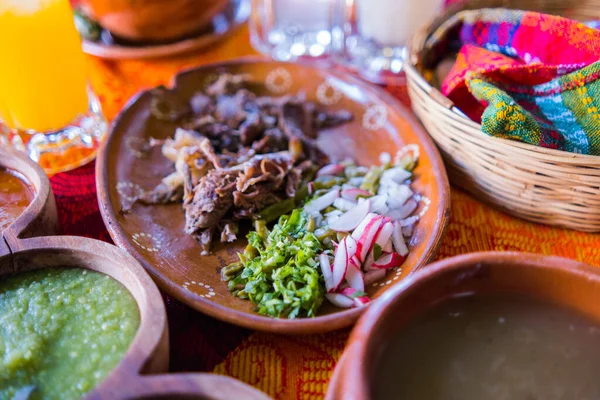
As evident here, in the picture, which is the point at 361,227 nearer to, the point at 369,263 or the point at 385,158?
the point at 369,263

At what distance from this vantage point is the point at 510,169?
1.84 m

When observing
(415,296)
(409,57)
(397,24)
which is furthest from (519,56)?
(415,296)

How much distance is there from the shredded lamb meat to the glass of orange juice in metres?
0.33

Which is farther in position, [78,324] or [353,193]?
[353,193]

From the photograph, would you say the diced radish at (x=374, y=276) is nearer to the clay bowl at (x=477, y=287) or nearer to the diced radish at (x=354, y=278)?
the diced radish at (x=354, y=278)

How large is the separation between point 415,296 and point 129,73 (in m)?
2.18

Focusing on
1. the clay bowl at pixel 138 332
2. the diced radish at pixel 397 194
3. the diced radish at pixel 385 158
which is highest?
the clay bowl at pixel 138 332

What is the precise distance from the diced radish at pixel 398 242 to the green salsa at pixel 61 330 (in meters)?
0.86

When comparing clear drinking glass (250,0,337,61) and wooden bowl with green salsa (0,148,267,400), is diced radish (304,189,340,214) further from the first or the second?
clear drinking glass (250,0,337,61)

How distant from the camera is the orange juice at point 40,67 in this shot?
6.86ft

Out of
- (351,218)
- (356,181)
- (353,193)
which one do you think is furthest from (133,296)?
(356,181)

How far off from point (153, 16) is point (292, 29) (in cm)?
83

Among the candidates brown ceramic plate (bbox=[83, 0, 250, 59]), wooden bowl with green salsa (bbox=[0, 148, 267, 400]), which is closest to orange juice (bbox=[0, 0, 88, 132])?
brown ceramic plate (bbox=[83, 0, 250, 59])

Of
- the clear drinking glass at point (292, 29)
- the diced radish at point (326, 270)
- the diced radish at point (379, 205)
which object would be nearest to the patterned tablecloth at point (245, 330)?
the diced radish at point (326, 270)
